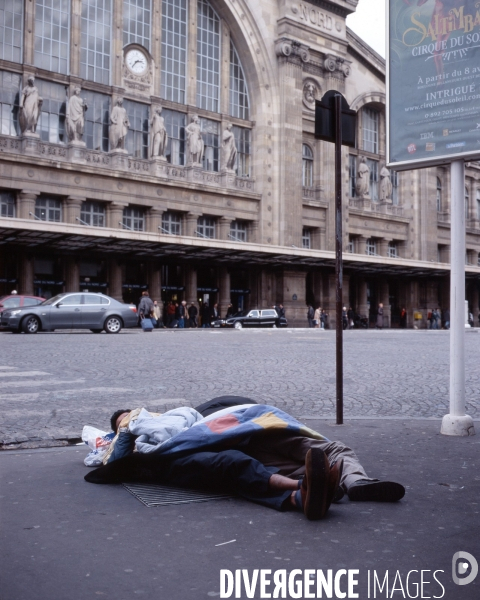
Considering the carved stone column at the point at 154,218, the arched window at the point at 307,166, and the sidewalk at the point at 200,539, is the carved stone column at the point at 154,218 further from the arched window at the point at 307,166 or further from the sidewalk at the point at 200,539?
the sidewalk at the point at 200,539

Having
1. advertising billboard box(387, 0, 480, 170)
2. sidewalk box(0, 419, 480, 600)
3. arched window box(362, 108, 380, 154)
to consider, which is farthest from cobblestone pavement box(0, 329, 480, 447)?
arched window box(362, 108, 380, 154)

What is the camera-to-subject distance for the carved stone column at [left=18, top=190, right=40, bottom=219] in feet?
118

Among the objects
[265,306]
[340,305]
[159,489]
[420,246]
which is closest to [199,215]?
[265,306]

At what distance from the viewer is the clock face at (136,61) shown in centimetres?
4028

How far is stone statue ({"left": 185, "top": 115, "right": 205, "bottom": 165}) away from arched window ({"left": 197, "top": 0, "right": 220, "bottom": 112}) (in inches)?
64.8

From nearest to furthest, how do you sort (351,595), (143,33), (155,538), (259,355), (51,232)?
(351,595), (155,538), (259,355), (51,232), (143,33)

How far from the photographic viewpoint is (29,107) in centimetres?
3566

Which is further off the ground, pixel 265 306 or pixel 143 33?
pixel 143 33

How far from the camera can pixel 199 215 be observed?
43.2 m

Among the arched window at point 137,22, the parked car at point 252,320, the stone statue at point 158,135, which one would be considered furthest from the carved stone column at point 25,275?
the arched window at point 137,22

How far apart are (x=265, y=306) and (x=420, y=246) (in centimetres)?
1894

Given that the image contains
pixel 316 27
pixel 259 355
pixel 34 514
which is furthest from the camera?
pixel 316 27

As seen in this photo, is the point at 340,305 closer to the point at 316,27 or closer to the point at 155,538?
the point at 155,538

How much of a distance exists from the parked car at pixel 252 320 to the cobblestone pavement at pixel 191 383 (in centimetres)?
2289
